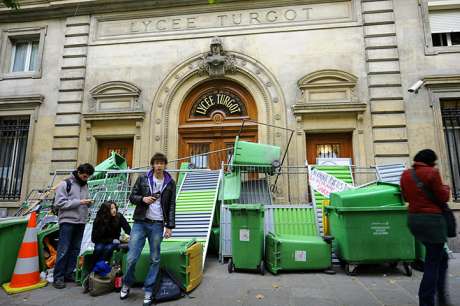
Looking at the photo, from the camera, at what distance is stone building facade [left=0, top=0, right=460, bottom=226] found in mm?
8555

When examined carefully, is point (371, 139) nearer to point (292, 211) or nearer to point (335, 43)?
point (335, 43)

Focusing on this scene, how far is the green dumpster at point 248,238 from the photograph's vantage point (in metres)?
5.18

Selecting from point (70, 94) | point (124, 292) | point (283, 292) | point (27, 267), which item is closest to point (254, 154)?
point (283, 292)

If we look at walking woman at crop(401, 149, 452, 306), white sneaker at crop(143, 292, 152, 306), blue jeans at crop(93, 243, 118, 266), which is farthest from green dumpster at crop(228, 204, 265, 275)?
walking woman at crop(401, 149, 452, 306)

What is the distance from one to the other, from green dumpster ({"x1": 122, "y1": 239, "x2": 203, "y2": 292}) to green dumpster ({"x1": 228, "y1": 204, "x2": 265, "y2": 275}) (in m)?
0.87

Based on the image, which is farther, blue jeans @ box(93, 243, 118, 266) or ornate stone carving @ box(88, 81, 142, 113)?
ornate stone carving @ box(88, 81, 142, 113)

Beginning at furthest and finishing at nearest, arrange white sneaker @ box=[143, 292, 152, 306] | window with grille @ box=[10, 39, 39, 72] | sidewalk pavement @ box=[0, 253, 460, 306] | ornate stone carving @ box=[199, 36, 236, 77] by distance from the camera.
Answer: window with grille @ box=[10, 39, 39, 72]
ornate stone carving @ box=[199, 36, 236, 77]
sidewalk pavement @ box=[0, 253, 460, 306]
white sneaker @ box=[143, 292, 152, 306]

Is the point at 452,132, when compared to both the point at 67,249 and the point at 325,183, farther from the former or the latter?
the point at 67,249

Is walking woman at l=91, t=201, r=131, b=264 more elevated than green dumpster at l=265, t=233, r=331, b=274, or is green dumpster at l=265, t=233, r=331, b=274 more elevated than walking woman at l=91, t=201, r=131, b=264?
walking woman at l=91, t=201, r=131, b=264

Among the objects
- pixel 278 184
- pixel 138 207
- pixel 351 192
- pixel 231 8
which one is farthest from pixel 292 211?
pixel 231 8

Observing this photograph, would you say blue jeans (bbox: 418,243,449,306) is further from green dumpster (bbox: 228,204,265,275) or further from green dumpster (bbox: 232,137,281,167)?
green dumpster (bbox: 232,137,281,167)

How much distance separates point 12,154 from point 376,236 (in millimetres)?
11230

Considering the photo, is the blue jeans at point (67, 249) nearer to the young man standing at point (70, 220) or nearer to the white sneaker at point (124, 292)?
the young man standing at point (70, 220)

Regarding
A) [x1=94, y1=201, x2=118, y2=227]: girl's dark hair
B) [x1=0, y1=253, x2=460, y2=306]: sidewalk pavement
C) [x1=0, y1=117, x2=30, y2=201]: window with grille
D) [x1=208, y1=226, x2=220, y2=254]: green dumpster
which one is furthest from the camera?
[x1=0, y1=117, x2=30, y2=201]: window with grille
